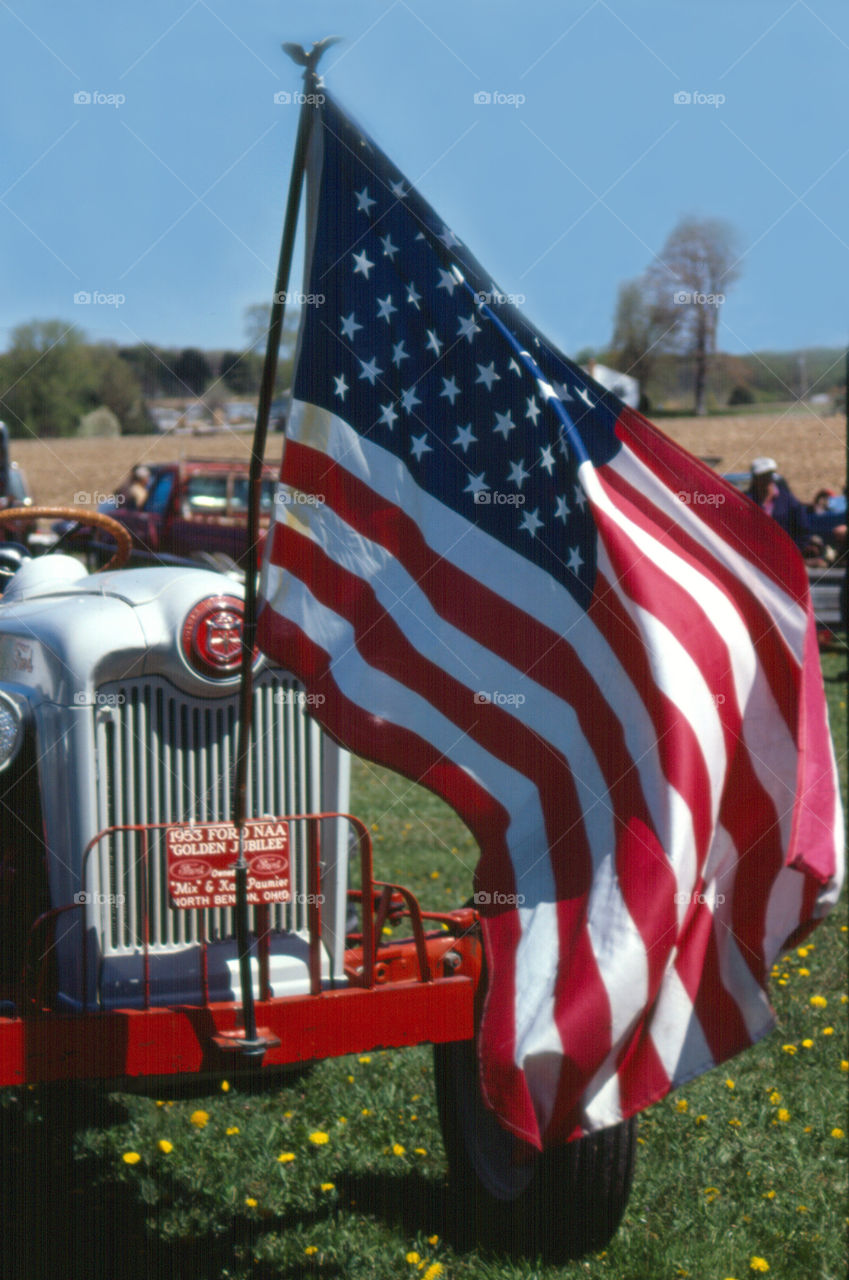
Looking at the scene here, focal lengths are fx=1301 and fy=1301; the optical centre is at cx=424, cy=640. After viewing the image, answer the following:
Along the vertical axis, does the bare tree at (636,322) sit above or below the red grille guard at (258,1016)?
above

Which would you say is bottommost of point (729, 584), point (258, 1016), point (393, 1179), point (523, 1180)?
point (393, 1179)

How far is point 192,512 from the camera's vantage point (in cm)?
1570

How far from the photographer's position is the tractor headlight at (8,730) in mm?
3057

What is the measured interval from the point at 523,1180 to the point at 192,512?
1325cm

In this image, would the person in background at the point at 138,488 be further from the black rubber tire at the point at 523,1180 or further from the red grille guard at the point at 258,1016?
the black rubber tire at the point at 523,1180

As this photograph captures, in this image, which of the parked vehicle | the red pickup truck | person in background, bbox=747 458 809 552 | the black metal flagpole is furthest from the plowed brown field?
the black metal flagpole

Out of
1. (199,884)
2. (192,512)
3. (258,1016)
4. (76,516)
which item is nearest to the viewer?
(258,1016)

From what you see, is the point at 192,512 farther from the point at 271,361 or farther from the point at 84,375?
the point at 271,361

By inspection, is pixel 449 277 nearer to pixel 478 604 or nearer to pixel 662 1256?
pixel 478 604

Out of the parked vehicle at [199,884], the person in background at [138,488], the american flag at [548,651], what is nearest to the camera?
the american flag at [548,651]

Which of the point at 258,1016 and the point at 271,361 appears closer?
the point at 271,361


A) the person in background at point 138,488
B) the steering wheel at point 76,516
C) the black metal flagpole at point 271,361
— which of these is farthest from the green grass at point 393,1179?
the person in background at point 138,488

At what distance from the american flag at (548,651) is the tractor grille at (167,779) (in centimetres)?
74

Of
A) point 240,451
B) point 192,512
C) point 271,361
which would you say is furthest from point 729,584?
point 240,451
